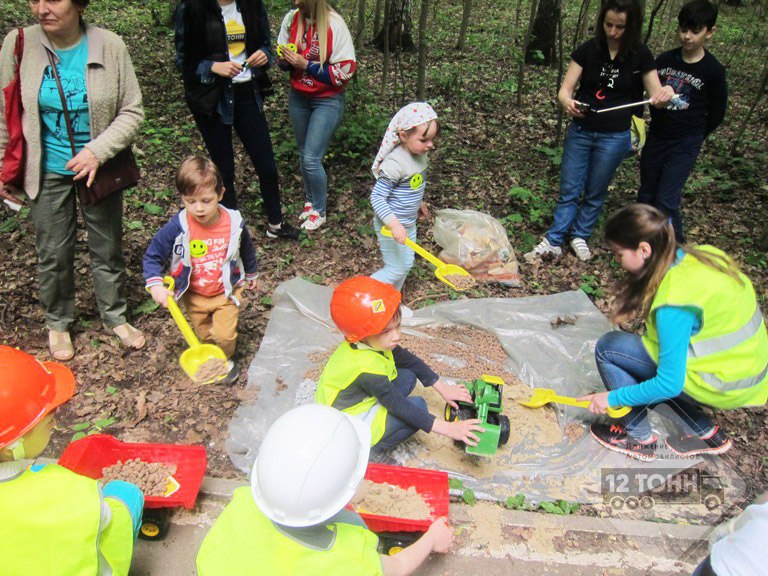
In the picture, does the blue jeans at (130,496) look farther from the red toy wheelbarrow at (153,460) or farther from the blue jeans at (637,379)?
the blue jeans at (637,379)

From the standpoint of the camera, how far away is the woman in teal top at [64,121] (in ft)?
8.65

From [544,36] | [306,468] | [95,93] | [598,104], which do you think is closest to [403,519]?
[306,468]

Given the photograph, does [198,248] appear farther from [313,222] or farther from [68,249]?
[313,222]

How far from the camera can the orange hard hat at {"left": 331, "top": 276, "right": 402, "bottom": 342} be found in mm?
2230

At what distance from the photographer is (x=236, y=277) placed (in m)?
3.14

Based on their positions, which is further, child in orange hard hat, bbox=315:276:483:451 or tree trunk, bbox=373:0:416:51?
tree trunk, bbox=373:0:416:51

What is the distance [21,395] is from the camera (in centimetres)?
158

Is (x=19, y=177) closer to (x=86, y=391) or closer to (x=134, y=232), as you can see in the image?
(x=86, y=391)

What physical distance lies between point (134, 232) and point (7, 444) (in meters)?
3.11

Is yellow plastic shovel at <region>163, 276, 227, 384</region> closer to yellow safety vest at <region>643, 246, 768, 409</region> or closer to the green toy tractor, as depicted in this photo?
the green toy tractor

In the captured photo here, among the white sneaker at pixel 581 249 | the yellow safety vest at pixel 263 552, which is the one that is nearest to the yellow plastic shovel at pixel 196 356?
the yellow safety vest at pixel 263 552

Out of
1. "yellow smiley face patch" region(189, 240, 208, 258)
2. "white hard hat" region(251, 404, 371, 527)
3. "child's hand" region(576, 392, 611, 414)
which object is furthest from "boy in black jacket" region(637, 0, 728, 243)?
"white hard hat" region(251, 404, 371, 527)

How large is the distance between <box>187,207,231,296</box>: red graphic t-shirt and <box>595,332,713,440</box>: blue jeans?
7.06 ft

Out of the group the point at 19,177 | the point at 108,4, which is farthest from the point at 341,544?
the point at 108,4
